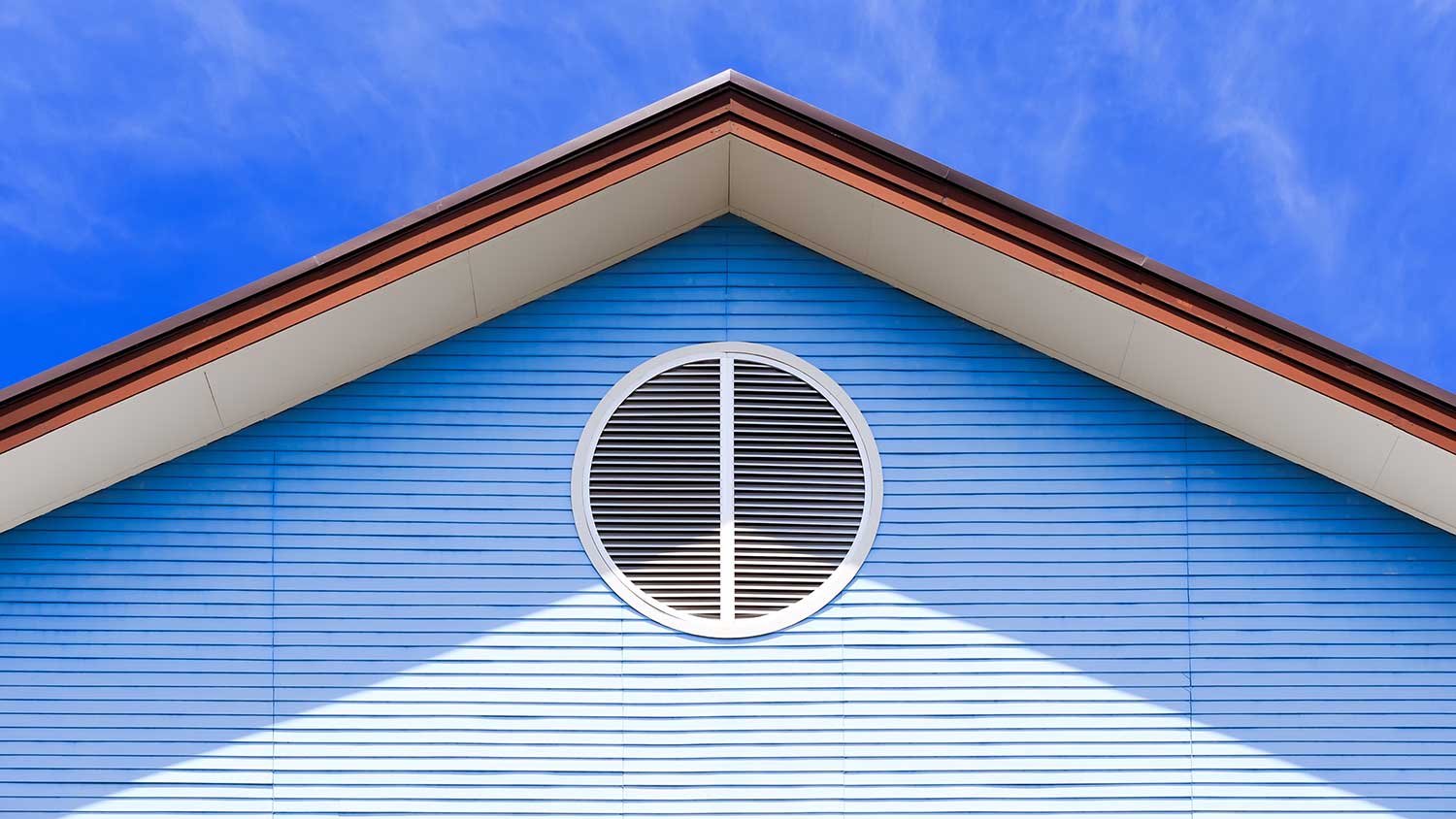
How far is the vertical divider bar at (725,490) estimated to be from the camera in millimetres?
5652

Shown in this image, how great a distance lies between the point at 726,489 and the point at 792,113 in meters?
2.03

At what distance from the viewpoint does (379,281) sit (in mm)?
5285

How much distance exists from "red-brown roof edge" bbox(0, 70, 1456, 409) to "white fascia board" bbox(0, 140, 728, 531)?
0.24 meters

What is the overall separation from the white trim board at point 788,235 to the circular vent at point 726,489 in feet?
2.61

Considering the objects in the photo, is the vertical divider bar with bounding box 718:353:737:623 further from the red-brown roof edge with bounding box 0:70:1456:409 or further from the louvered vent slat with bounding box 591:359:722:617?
the red-brown roof edge with bounding box 0:70:1456:409

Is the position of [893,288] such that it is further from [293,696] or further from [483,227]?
[293,696]

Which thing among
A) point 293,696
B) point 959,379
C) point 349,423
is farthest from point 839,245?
point 293,696

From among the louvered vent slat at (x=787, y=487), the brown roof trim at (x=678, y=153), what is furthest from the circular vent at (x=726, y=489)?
the brown roof trim at (x=678, y=153)

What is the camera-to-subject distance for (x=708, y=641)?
562 centimetres

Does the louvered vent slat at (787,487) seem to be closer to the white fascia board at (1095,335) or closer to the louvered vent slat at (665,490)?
the louvered vent slat at (665,490)

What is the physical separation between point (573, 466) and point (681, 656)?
118cm

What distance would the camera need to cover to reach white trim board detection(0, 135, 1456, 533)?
5.37 metres

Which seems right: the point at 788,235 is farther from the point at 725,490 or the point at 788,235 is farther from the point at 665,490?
the point at 665,490

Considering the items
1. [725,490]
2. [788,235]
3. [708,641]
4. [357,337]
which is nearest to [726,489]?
[725,490]
